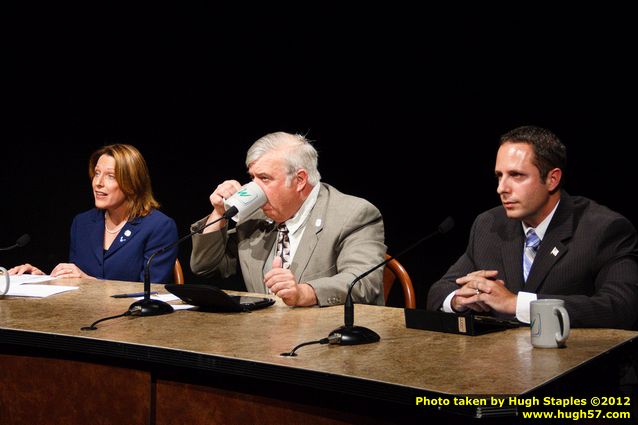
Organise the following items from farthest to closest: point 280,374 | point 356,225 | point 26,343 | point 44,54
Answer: point 44,54
point 356,225
point 26,343
point 280,374

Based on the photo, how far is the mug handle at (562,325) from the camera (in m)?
1.90

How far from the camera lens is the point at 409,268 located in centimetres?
427

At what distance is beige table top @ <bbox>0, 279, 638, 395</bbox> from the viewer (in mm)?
1661

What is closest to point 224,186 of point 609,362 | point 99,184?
point 99,184

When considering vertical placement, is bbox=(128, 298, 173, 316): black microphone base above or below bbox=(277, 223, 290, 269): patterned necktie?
below

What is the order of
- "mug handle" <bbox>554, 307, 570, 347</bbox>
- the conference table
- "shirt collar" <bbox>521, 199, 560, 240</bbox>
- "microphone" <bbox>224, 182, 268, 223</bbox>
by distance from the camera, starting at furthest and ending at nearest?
"microphone" <bbox>224, 182, 268, 223</bbox> → "shirt collar" <bbox>521, 199, 560, 240</bbox> → "mug handle" <bbox>554, 307, 570, 347</bbox> → the conference table

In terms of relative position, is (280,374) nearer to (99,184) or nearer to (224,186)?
(224,186)

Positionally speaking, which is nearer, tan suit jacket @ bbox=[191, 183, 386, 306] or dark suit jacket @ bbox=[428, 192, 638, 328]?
dark suit jacket @ bbox=[428, 192, 638, 328]

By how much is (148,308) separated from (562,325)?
4.04ft

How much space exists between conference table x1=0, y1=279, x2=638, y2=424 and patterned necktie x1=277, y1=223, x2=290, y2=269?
65cm

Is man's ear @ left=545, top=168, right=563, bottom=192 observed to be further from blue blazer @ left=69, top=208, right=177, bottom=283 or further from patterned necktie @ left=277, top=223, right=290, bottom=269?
blue blazer @ left=69, top=208, right=177, bottom=283

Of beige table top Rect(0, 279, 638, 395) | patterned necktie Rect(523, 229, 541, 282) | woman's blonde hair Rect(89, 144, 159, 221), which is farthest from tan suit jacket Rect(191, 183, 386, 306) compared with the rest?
woman's blonde hair Rect(89, 144, 159, 221)

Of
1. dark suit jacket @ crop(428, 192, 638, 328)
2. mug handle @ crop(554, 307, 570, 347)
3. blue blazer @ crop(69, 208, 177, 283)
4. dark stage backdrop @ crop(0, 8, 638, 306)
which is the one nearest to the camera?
mug handle @ crop(554, 307, 570, 347)

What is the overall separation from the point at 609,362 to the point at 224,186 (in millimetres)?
1642
